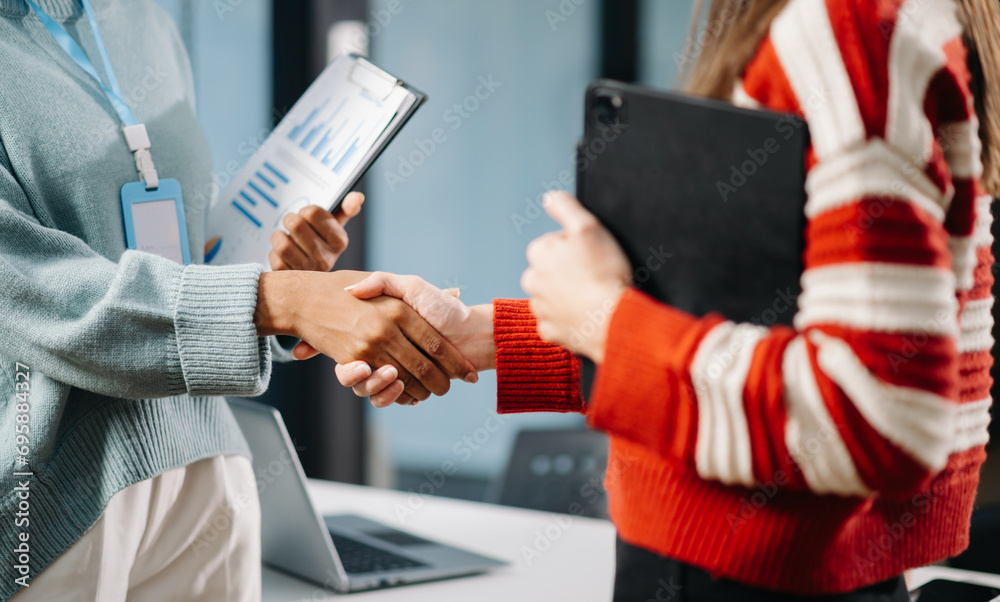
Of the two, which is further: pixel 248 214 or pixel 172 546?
pixel 248 214

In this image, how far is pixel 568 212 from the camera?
1.85 ft

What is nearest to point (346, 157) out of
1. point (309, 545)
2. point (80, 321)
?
point (80, 321)

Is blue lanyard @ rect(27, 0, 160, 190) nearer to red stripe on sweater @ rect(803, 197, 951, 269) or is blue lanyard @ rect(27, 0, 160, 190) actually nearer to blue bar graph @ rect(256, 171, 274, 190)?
blue bar graph @ rect(256, 171, 274, 190)

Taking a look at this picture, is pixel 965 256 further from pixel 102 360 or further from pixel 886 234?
pixel 102 360

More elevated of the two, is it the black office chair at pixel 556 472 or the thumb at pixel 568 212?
the thumb at pixel 568 212

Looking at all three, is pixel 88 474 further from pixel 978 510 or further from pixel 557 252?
pixel 978 510

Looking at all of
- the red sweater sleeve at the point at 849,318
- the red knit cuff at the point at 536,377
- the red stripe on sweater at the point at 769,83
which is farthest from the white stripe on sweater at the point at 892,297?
the red knit cuff at the point at 536,377

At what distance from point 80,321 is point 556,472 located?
1210mm

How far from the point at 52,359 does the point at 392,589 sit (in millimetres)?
482

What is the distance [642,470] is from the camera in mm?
551

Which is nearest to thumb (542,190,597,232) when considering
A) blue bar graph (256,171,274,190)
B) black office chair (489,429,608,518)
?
blue bar graph (256,171,274,190)

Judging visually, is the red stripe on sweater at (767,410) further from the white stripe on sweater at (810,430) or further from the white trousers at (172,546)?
the white trousers at (172,546)

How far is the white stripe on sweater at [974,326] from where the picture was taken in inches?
21.3

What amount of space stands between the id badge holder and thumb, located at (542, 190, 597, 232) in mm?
523
